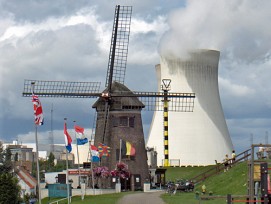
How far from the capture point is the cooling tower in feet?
241

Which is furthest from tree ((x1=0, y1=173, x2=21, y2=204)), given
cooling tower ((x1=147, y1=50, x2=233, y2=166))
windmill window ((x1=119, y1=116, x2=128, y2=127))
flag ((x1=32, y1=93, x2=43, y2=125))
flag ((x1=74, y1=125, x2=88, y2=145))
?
flag ((x1=32, y1=93, x2=43, y2=125))

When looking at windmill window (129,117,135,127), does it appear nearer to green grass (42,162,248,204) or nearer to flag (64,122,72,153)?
green grass (42,162,248,204)

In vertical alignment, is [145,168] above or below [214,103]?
below

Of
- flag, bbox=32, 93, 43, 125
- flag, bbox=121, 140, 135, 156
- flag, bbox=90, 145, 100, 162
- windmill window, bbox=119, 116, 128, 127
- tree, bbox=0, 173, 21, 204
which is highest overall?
windmill window, bbox=119, 116, 128, 127

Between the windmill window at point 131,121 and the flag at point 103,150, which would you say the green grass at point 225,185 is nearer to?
the flag at point 103,150

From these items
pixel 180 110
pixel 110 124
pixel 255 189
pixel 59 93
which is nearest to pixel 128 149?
pixel 110 124

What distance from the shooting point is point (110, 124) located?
62938mm

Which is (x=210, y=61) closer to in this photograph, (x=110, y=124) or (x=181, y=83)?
(x=181, y=83)

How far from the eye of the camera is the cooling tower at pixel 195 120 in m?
73.4

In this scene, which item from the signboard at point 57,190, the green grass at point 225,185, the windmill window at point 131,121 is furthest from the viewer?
the windmill window at point 131,121

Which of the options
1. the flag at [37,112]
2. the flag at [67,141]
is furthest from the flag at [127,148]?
the flag at [37,112]

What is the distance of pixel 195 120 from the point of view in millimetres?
76375

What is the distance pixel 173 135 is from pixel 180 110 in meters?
4.30

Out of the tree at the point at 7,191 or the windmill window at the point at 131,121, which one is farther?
the windmill window at the point at 131,121
